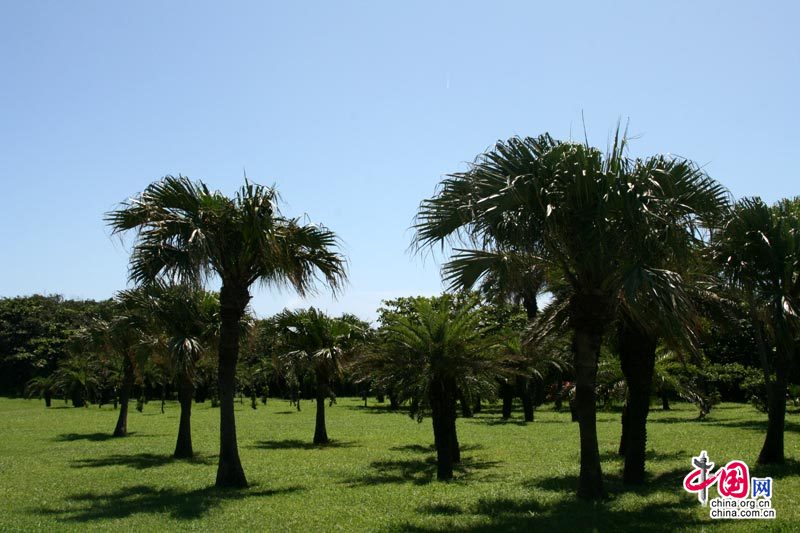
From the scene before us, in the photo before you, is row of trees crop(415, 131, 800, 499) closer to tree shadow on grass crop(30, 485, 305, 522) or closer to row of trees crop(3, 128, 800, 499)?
row of trees crop(3, 128, 800, 499)

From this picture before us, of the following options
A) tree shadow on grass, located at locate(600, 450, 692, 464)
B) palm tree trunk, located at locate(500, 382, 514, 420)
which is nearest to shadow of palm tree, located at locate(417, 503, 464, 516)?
tree shadow on grass, located at locate(600, 450, 692, 464)

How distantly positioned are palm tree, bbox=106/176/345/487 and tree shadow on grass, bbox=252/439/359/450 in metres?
9.99

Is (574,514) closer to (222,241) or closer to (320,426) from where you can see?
(222,241)

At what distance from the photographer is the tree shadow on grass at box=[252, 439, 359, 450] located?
79.7ft

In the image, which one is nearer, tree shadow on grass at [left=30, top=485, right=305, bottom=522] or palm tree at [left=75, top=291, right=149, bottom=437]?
tree shadow on grass at [left=30, top=485, right=305, bottom=522]

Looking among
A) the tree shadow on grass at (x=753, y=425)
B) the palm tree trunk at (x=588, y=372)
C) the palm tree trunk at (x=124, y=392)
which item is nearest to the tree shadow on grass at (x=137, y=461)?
the palm tree trunk at (x=124, y=392)

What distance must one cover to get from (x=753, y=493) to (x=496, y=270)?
5208 mm

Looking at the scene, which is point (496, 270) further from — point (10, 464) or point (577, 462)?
point (10, 464)

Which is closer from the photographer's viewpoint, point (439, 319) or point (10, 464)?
point (439, 319)

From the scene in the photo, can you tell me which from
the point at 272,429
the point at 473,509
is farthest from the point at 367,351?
the point at 272,429

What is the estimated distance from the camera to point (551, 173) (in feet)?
33.4

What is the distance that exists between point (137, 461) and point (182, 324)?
4172 millimetres

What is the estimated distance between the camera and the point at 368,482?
15062 millimetres

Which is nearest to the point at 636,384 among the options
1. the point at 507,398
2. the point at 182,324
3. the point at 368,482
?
the point at 368,482
